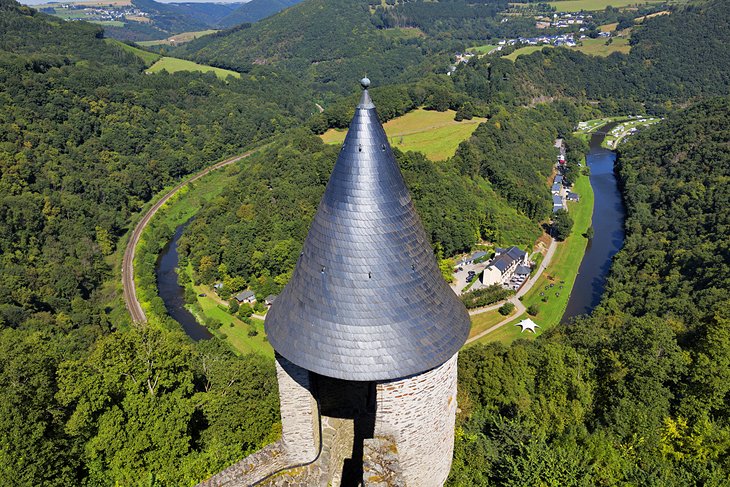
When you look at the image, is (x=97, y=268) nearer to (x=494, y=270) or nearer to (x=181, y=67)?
(x=494, y=270)

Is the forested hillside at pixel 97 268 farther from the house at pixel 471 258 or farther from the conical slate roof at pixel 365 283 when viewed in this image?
the house at pixel 471 258

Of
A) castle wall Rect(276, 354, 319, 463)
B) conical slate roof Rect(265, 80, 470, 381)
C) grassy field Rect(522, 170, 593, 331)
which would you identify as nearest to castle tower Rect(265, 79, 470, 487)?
conical slate roof Rect(265, 80, 470, 381)

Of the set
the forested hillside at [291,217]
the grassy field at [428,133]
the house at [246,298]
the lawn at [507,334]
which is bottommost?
the lawn at [507,334]

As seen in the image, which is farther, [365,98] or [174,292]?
[174,292]

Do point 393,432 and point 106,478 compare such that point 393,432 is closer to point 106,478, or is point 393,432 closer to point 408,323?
point 408,323

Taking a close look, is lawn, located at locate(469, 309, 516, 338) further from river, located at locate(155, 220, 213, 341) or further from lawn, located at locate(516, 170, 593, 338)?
river, located at locate(155, 220, 213, 341)

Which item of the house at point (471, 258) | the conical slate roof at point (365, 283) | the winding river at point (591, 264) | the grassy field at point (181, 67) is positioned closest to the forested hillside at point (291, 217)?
the house at point (471, 258)

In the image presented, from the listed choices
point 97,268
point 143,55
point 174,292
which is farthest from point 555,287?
point 143,55
